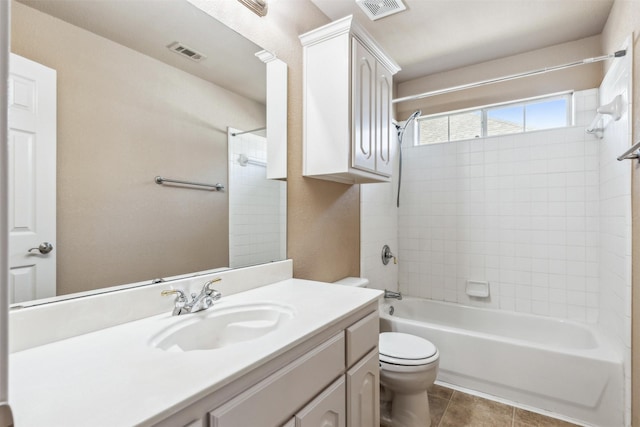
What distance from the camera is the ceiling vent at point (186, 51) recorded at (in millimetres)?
1208

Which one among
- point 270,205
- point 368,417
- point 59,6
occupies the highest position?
point 59,6

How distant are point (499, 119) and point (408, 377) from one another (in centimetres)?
232

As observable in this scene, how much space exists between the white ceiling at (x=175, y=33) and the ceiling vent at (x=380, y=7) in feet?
2.80

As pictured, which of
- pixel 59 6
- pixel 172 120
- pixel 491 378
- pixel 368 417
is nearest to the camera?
pixel 59 6

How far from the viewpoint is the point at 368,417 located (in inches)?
51.4

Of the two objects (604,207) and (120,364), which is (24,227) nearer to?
(120,364)

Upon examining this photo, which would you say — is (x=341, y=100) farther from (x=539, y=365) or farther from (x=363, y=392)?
(x=539, y=365)

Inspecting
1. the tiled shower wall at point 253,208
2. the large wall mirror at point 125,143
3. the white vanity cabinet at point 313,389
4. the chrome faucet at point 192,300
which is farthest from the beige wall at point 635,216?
the chrome faucet at point 192,300

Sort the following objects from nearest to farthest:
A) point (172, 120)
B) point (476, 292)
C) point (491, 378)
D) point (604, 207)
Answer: point (172, 120)
point (491, 378)
point (604, 207)
point (476, 292)

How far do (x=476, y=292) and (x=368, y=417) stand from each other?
187cm

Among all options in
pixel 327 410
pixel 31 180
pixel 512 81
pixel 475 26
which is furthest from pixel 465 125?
pixel 31 180

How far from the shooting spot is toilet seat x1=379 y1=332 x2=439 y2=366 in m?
1.66

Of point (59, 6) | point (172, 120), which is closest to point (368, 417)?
point (172, 120)

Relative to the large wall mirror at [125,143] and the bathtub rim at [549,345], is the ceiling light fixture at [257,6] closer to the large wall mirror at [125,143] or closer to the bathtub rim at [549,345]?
the large wall mirror at [125,143]
